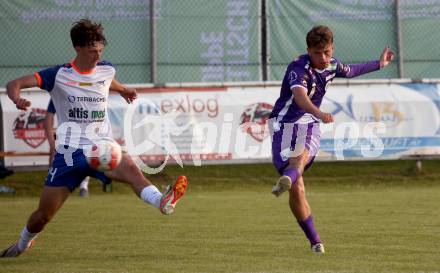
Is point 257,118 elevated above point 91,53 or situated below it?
below

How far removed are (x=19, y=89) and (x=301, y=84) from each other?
2.59m

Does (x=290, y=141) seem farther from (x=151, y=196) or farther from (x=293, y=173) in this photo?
(x=151, y=196)

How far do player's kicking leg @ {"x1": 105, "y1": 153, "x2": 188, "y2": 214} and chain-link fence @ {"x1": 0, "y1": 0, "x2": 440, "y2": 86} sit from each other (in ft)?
31.9

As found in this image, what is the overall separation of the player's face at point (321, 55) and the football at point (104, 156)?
2.06 metres

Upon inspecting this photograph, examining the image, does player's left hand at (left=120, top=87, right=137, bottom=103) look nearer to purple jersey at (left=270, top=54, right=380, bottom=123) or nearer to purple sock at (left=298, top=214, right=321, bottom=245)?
purple jersey at (left=270, top=54, right=380, bottom=123)

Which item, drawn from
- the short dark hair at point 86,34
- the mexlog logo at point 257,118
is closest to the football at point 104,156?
the short dark hair at point 86,34

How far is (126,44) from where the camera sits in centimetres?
1855

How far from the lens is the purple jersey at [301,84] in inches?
370

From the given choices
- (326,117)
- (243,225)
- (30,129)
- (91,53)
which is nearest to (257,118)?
(30,129)

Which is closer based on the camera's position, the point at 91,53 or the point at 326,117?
the point at 91,53

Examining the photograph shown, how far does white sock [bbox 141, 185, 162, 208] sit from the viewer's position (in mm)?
8508

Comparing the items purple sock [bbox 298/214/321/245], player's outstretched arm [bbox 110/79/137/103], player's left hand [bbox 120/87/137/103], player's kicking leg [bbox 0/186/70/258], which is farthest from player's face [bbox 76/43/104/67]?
purple sock [bbox 298/214/321/245]

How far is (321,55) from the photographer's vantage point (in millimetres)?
9359

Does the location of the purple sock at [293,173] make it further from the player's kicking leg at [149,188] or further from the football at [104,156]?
the football at [104,156]
